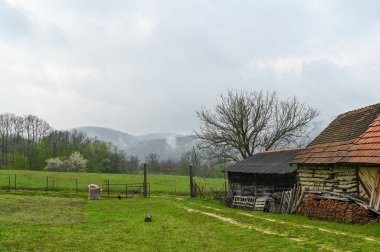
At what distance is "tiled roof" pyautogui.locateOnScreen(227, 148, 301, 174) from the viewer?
2620 cm

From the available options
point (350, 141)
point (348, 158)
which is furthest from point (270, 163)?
point (348, 158)

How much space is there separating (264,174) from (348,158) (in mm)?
10461

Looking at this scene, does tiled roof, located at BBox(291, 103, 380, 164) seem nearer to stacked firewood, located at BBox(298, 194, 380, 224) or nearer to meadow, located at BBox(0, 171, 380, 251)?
stacked firewood, located at BBox(298, 194, 380, 224)

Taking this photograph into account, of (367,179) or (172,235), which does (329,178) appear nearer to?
(367,179)

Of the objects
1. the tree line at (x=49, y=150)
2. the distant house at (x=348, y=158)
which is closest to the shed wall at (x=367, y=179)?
the distant house at (x=348, y=158)

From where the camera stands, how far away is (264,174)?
92.0 feet

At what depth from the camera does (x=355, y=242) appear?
449 inches

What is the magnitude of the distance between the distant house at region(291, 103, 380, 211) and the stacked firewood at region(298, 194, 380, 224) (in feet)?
1.63

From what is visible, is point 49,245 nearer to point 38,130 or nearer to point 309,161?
point 309,161

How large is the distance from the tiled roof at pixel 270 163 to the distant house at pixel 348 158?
2.90 meters

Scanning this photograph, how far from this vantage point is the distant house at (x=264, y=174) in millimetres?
26062

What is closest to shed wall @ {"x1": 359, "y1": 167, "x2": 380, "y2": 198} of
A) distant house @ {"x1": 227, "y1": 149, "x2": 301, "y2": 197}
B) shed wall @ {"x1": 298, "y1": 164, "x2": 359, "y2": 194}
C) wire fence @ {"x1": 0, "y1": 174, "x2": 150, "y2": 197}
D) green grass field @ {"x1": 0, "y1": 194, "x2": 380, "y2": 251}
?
shed wall @ {"x1": 298, "y1": 164, "x2": 359, "y2": 194}

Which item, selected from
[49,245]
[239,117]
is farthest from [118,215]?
[239,117]

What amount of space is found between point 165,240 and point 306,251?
4.65m
